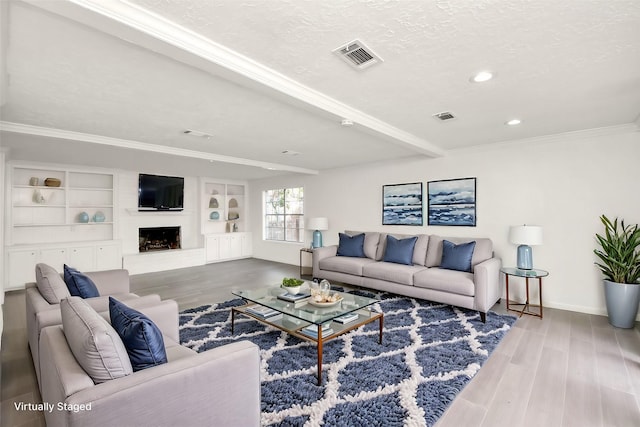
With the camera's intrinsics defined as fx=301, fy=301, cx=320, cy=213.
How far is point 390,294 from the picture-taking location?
470cm

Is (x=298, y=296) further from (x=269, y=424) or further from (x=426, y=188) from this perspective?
(x=426, y=188)

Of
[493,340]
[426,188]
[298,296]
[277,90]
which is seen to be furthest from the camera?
[426,188]

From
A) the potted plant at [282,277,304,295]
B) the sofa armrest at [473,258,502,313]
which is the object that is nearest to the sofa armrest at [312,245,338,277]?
the potted plant at [282,277,304,295]

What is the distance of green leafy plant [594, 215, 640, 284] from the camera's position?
335 centimetres

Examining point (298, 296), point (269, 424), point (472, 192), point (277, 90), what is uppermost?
point (277, 90)

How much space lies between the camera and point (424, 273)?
13.4ft

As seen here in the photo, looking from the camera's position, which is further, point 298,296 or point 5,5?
point 298,296

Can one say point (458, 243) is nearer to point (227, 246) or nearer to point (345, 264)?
point (345, 264)

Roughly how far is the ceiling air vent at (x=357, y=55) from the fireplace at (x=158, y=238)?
6.57 m

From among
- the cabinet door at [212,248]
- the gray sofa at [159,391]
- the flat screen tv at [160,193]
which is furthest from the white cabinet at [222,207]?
the gray sofa at [159,391]

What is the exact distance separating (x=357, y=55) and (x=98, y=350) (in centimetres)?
215

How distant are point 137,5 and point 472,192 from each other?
15.2 feet

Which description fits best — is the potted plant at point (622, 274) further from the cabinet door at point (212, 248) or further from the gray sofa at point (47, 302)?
the cabinet door at point (212, 248)

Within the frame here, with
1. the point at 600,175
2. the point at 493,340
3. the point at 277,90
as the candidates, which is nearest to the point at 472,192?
the point at 600,175
